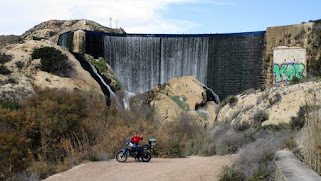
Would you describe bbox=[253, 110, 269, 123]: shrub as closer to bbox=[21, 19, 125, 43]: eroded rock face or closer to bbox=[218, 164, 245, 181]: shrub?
bbox=[218, 164, 245, 181]: shrub

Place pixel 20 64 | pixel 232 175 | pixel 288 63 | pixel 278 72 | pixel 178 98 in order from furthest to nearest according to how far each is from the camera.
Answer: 1. pixel 278 72
2. pixel 288 63
3. pixel 178 98
4. pixel 20 64
5. pixel 232 175

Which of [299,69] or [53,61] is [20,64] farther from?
[299,69]

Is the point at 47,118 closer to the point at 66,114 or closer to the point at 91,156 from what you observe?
the point at 66,114


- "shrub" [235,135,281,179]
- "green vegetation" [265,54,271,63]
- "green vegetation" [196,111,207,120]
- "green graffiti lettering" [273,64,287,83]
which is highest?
"green vegetation" [265,54,271,63]

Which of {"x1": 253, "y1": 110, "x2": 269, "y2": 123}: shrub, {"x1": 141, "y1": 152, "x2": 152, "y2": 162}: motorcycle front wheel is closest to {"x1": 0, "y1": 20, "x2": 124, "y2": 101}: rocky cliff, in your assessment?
{"x1": 141, "y1": 152, "x2": 152, "y2": 162}: motorcycle front wheel

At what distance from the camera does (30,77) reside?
24.8 meters

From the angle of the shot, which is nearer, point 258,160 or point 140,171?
point 258,160

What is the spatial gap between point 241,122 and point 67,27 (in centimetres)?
5423

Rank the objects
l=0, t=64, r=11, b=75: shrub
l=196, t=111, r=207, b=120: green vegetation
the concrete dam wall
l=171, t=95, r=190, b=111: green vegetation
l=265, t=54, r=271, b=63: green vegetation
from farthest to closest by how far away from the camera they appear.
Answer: the concrete dam wall → l=265, t=54, r=271, b=63: green vegetation → l=171, t=95, r=190, b=111: green vegetation → l=196, t=111, r=207, b=120: green vegetation → l=0, t=64, r=11, b=75: shrub

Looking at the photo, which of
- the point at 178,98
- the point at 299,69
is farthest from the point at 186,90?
the point at 299,69

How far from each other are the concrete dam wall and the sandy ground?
24.2 meters

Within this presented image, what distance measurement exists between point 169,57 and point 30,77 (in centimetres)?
1670

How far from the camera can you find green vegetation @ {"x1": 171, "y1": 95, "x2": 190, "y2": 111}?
29688 millimetres

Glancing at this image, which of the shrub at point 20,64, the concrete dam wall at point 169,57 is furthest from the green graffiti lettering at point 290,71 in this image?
the shrub at point 20,64
